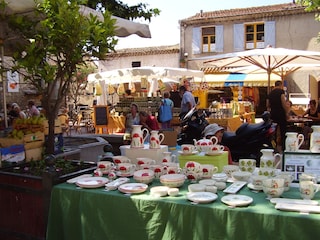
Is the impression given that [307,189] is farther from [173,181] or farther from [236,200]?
[173,181]

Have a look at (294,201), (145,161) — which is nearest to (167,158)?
(145,161)

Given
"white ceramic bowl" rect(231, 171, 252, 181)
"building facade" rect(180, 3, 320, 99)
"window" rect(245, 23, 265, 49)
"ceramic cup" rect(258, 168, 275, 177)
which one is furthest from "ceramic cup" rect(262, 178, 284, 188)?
"window" rect(245, 23, 265, 49)

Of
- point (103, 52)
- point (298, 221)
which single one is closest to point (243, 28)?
point (103, 52)

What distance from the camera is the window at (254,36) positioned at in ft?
65.3

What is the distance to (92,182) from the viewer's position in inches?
91.6

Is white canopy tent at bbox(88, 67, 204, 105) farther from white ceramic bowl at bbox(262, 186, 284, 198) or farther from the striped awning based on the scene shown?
white ceramic bowl at bbox(262, 186, 284, 198)

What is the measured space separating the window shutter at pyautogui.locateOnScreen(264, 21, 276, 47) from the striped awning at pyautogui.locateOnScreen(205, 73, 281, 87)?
9.31ft

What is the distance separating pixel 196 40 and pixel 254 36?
3335mm

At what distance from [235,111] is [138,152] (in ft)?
24.7

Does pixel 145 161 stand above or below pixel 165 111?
below

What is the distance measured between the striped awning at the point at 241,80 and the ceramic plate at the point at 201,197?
16.1 metres

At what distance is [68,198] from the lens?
7.48 feet

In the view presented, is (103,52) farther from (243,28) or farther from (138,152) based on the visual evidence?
(243,28)

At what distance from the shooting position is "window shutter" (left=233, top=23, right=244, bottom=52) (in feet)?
65.5
